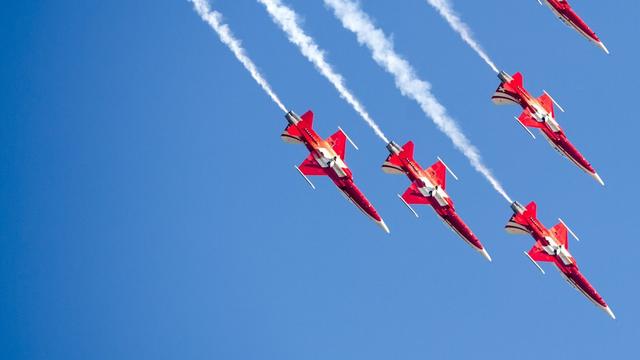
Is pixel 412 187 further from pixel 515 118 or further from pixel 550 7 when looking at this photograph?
pixel 550 7

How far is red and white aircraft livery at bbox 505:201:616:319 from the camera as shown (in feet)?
385

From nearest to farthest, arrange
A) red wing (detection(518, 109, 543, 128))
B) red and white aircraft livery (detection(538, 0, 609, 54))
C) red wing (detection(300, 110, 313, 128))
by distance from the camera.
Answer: red wing (detection(300, 110, 313, 128)), red wing (detection(518, 109, 543, 128)), red and white aircraft livery (detection(538, 0, 609, 54))

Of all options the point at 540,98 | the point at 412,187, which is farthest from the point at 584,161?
the point at 412,187

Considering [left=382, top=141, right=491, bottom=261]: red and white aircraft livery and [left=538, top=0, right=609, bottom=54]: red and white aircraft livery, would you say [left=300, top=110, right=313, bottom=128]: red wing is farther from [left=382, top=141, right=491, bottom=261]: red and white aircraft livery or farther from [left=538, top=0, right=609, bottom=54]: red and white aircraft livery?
[left=538, top=0, right=609, bottom=54]: red and white aircraft livery

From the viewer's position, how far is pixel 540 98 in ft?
394

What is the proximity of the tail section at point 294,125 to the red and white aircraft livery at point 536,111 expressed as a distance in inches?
489

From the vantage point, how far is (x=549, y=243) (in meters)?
118

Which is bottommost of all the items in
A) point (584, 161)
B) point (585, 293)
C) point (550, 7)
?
point (585, 293)

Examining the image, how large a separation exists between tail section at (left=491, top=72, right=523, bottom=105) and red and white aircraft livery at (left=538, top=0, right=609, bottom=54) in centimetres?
563

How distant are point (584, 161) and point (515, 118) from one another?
592 cm

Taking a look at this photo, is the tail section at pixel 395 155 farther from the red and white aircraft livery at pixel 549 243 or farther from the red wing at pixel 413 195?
the red and white aircraft livery at pixel 549 243

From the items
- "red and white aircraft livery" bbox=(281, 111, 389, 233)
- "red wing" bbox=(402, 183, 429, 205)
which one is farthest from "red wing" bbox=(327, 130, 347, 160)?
"red wing" bbox=(402, 183, 429, 205)

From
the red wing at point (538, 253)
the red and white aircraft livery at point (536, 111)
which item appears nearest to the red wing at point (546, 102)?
the red and white aircraft livery at point (536, 111)

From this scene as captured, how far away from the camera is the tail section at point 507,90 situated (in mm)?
118438
